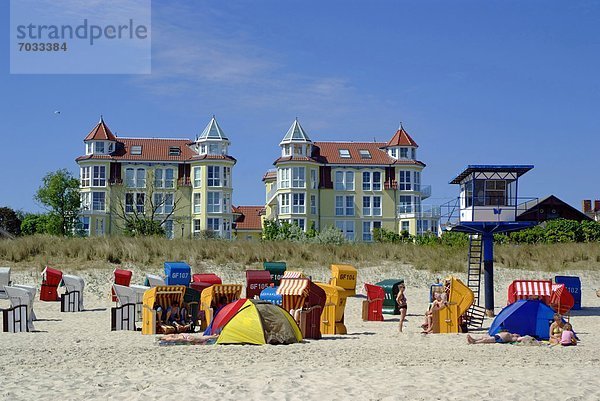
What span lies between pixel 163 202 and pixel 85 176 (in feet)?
23.6

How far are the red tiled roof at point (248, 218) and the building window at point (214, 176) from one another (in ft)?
38.9

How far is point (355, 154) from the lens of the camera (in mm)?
70188

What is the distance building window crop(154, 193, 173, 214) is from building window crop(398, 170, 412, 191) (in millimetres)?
19075

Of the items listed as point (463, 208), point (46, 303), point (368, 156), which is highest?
point (368, 156)

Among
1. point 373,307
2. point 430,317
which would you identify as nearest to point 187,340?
point 430,317

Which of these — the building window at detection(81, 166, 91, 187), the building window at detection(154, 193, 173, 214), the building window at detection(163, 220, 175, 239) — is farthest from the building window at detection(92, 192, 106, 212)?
the building window at detection(163, 220, 175, 239)

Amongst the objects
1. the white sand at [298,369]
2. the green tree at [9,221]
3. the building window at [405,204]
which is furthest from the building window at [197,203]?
the white sand at [298,369]

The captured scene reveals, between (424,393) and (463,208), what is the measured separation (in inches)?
618

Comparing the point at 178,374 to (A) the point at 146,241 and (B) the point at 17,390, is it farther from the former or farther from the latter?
(A) the point at 146,241

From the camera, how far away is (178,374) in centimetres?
1232

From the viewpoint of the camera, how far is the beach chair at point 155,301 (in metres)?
19.0

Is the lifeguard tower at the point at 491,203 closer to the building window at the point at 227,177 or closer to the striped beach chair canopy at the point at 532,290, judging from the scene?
the striped beach chair canopy at the point at 532,290

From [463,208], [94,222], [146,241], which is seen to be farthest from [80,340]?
[94,222]

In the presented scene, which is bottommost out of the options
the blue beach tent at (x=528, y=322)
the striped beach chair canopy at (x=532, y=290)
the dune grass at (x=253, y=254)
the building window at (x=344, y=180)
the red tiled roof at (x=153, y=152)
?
the blue beach tent at (x=528, y=322)
